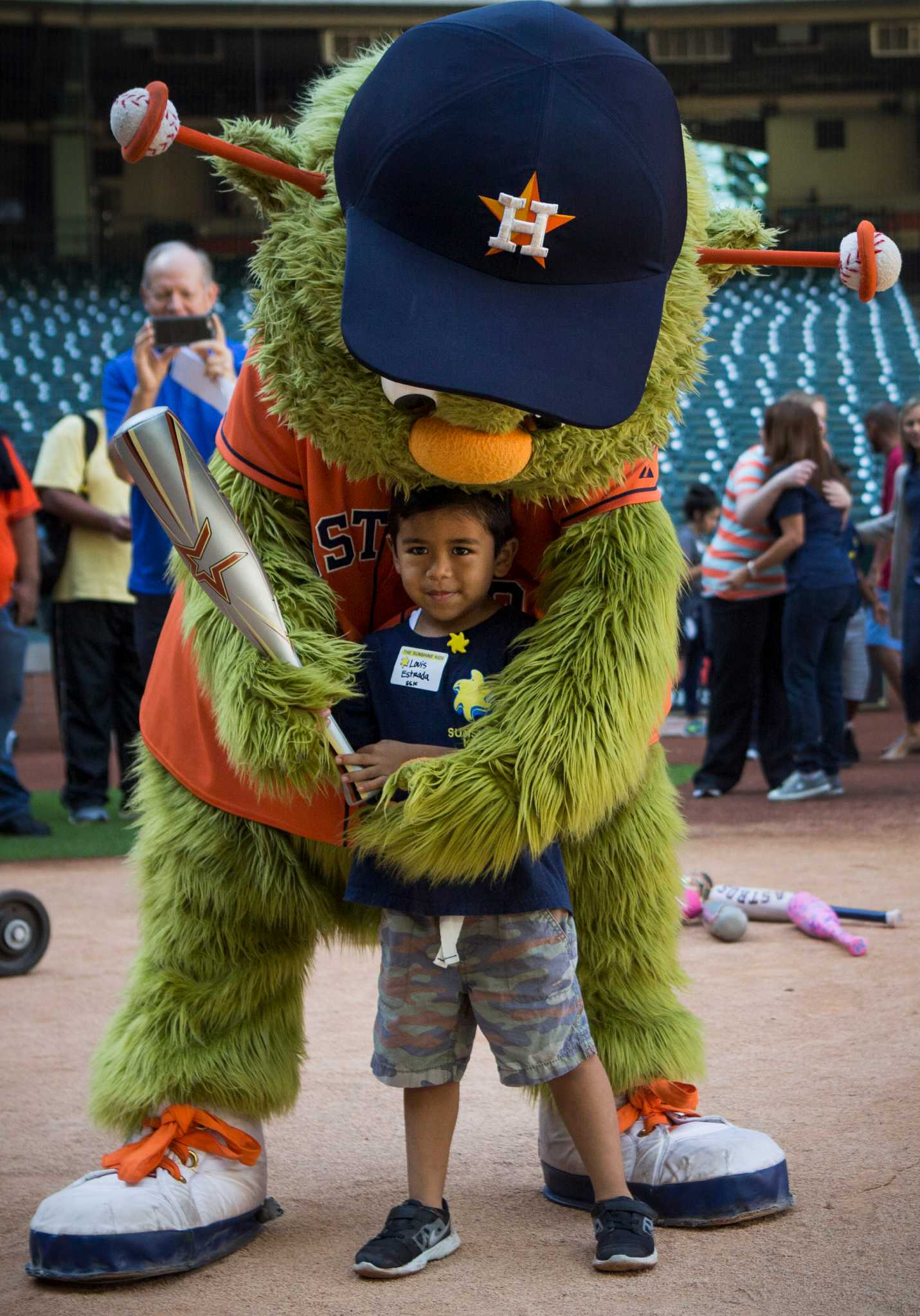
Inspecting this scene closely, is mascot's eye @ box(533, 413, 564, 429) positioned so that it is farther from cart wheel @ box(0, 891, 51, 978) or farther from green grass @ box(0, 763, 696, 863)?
green grass @ box(0, 763, 696, 863)

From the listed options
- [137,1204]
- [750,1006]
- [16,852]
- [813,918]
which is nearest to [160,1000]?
[137,1204]

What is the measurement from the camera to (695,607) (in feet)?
34.1

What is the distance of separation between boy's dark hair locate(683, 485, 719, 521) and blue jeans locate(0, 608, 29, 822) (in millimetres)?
6330

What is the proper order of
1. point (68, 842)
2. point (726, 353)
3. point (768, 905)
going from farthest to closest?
point (726, 353) < point (68, 842) < point (768, 905)

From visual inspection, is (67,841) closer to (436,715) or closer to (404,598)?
(404,598)

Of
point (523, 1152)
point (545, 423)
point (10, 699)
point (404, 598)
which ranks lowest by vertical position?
point (523, 1152)

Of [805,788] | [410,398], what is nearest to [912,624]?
[805,788]

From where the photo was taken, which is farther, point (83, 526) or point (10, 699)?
point (83, 526)

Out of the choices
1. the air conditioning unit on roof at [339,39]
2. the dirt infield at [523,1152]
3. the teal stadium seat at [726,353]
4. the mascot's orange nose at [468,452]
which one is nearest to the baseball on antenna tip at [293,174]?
the mascot's orange nose at [468,452]

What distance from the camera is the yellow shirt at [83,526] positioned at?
6.13 m

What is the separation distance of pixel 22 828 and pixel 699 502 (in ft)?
21.7

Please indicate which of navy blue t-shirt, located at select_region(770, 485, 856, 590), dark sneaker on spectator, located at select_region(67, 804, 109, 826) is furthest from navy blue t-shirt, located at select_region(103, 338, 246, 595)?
navy blue t-shirt, located at select_region(770, 485, 856, 590)

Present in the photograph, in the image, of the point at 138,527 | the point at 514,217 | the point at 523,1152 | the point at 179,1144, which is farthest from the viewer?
the point at 138,527

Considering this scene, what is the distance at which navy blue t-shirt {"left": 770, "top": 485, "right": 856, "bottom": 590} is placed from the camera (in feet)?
20.7
